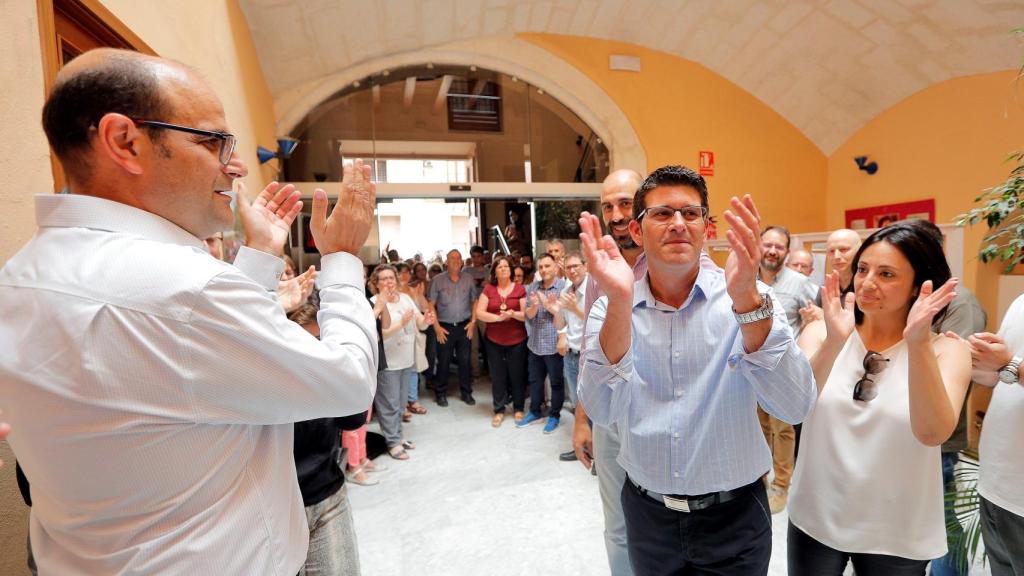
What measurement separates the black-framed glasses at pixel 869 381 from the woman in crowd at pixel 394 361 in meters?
3.30

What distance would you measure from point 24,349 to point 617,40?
269 inches

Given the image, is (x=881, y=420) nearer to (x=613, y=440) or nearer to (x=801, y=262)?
(x=613, y=440)

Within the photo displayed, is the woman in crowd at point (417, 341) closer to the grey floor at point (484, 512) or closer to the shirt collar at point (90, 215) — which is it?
the grey floor at point (484, 512)

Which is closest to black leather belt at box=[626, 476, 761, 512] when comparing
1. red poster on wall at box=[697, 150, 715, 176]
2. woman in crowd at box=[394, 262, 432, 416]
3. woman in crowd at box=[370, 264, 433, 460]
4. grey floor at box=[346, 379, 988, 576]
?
grey floor at box=[346, 379, 988, 576]

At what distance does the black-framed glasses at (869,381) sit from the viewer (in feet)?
4.66

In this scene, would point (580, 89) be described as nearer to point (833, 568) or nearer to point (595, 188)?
point (595, 188)

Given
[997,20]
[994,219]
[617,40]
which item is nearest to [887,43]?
[997,20]

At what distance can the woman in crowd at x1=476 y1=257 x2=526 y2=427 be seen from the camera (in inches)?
190

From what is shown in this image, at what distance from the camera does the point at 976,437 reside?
7.90 feet

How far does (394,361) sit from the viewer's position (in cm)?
418

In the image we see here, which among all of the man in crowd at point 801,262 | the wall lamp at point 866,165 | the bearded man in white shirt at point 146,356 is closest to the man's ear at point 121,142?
the bearded man in white shirt at point 146,356

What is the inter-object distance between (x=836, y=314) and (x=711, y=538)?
79cm

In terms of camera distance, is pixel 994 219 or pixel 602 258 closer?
pixel 602 258

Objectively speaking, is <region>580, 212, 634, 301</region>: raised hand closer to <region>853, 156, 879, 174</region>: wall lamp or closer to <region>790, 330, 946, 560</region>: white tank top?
<region>790, 330, 946, 560</region>: white tank top
